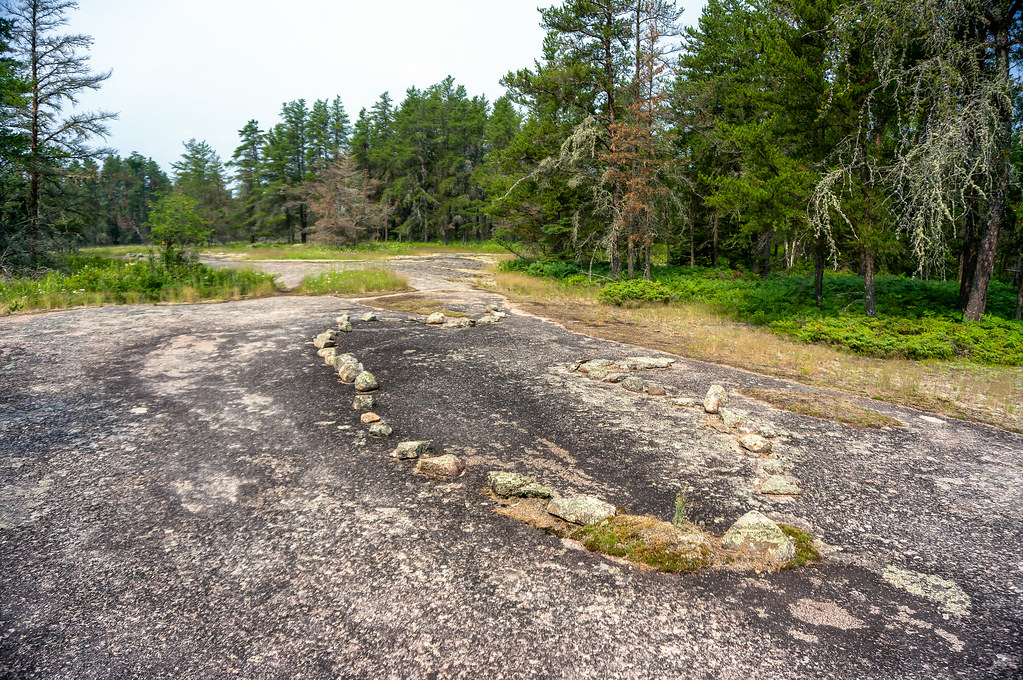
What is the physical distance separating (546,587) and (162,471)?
333 cm

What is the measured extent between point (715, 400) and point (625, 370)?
5.56ft

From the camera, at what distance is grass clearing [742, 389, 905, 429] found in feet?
17.5

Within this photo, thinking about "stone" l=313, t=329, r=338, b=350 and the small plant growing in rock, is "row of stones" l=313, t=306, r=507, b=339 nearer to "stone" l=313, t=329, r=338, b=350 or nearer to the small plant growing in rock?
"stone" l=313, t=329, r=338, b=350

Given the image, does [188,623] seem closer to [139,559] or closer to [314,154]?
[139,559]

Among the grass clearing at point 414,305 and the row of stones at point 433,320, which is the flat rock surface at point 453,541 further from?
the grass clearing at point 414,305

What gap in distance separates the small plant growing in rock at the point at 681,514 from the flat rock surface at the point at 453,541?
0.09 m

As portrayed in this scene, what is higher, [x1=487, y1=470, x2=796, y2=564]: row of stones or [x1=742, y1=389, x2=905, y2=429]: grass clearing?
[x1=742, y1=389, x2=905, y2=429]: grass clearing

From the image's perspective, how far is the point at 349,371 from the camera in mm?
6453

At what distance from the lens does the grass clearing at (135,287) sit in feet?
36.6

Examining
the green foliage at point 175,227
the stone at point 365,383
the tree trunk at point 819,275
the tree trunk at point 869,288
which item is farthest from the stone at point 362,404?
the tree trunk at point 819,275

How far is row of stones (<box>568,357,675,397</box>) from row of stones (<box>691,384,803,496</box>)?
516 millimetres

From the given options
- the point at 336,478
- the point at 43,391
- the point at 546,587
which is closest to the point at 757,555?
the point at 546,587

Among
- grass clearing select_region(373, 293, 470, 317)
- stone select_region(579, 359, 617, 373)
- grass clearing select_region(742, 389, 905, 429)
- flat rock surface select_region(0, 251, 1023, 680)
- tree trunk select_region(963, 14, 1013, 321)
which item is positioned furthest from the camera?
grass clearing select_region(373, 293, 470, 317)

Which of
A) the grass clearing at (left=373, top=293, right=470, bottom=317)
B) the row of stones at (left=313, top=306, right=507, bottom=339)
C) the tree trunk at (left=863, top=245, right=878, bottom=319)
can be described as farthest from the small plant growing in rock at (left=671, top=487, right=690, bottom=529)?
the tree trunk at (left=863, top=245, right=878, bottom=319)
